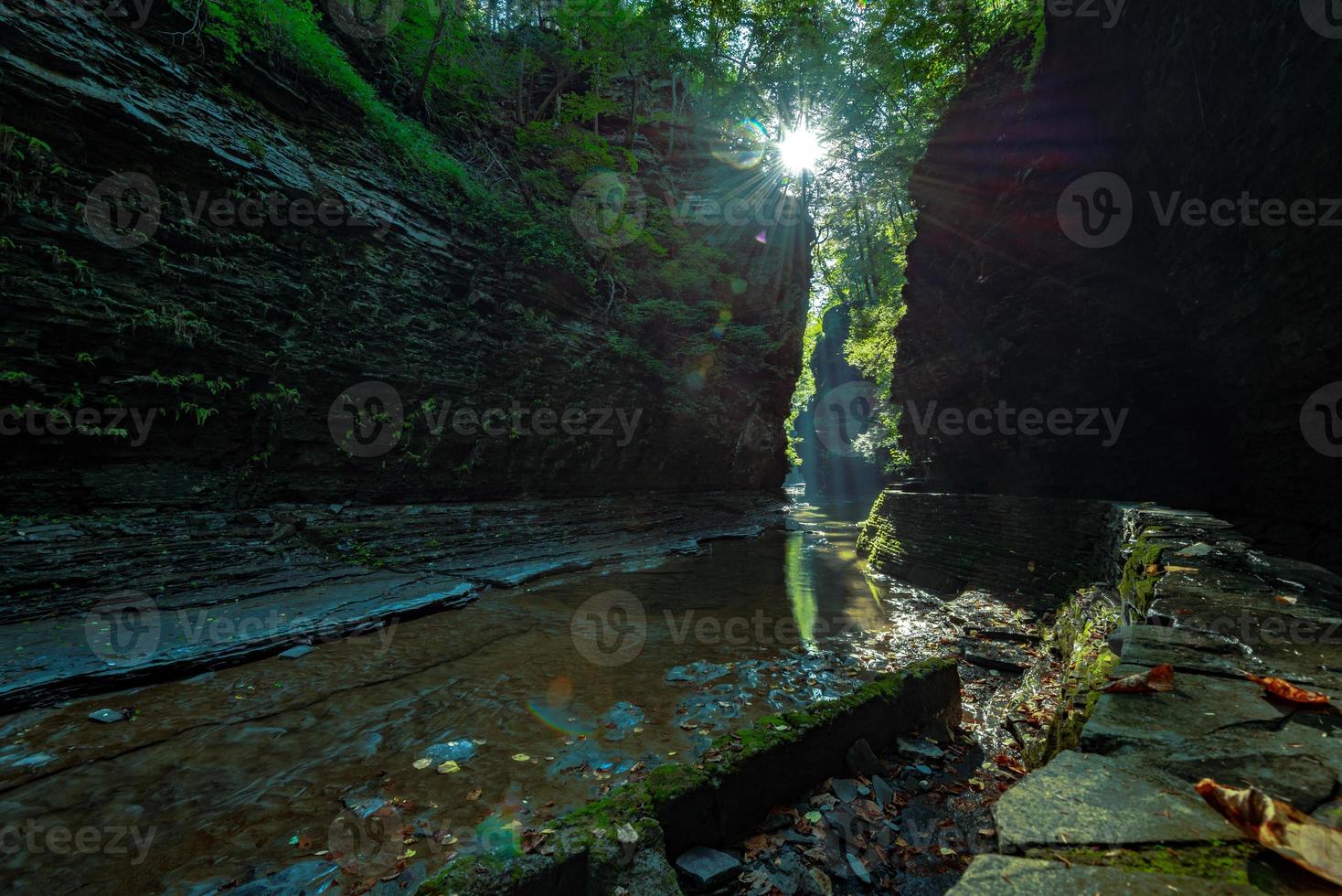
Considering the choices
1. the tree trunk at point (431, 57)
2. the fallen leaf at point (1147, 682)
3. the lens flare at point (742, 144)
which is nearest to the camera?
the fallen leaf at point (1147, 682)

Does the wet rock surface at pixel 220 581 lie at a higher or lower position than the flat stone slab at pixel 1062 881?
lower

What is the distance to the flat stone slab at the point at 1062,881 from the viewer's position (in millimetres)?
1132

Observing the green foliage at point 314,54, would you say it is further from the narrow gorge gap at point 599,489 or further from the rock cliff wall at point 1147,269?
the rock cliff wall at point 1147,269

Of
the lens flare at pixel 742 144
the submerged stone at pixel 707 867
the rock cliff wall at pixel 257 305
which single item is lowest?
the submerged stone at pixel 707 867

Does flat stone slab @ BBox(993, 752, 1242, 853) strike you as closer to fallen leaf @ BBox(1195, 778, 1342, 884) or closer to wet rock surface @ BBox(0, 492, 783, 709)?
fallen leaf @ BBox(1195, 778, 1342, 884)

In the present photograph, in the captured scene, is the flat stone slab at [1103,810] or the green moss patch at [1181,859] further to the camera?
the flat stone slab at [1103,810]

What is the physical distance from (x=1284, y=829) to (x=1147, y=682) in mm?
1077

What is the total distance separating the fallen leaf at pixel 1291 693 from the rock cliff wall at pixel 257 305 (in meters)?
11.1

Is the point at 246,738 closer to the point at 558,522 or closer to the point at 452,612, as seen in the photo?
the point at 452,612

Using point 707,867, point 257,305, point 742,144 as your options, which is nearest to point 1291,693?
point 707,867

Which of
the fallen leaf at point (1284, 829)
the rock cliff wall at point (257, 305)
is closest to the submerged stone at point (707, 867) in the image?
the fallen leaf at point (1284, 829)

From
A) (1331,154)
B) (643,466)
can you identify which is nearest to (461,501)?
(643,466)

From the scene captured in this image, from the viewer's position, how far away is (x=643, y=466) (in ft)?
55.4

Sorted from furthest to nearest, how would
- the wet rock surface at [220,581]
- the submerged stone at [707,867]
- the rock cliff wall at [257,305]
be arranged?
the rock cliff wall at [257,305]
the wet rock surface at [220,581]
the submerged stone at [707,867]
